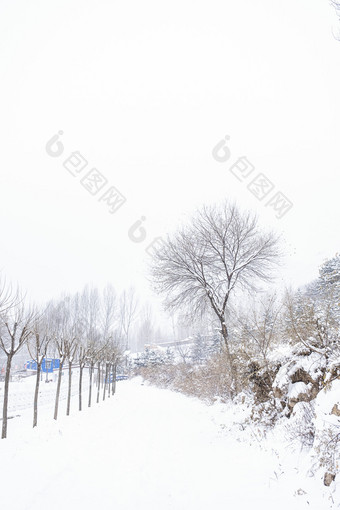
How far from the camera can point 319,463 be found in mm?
3953

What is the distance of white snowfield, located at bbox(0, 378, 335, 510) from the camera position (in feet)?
13.7

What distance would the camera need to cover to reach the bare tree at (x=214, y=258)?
46.5 feet

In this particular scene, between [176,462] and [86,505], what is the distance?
257 cm

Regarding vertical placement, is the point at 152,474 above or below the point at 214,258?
below

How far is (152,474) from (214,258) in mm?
10306

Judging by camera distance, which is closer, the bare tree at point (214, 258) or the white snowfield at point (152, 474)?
the white snowfield at point (152, 474)

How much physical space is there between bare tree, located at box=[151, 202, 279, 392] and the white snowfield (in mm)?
6734

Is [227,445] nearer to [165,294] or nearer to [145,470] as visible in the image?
[145,470]

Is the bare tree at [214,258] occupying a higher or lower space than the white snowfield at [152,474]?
higher

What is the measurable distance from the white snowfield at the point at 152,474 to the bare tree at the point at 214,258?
6734 mm

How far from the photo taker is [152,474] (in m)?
5.55

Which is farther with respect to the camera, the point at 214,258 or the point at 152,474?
the point at 214,258

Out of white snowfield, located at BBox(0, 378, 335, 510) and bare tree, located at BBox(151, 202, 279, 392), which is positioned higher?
bare tree, located at BBox(151, 202, 279, 392)

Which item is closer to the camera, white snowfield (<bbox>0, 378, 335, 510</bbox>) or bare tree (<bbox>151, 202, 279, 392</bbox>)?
white snowfield (<bbox>0, 378, 335, 510</bbox>)
